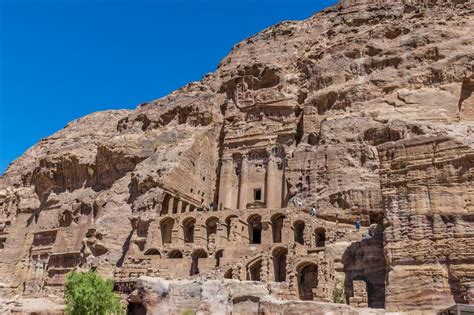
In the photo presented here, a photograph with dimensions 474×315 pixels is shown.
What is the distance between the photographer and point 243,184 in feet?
174

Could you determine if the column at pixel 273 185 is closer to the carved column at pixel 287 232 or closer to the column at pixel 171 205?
the column at pixel 171 205

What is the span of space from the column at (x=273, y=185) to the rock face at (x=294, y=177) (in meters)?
0.14

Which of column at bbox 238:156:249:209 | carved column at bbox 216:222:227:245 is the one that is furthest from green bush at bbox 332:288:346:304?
column at bbox 238:156:249:209

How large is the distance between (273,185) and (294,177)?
512cm

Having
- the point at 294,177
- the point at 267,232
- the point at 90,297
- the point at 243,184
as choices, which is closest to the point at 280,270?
the point at 267,232

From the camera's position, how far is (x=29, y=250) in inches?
2288

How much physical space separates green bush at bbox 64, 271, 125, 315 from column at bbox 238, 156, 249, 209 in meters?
25.0

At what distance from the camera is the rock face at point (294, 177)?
957 inches

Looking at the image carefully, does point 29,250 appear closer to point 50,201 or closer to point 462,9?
point 50,201

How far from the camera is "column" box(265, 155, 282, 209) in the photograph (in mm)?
49631

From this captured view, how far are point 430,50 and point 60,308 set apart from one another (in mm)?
37441

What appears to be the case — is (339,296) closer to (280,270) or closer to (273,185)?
(280,270)

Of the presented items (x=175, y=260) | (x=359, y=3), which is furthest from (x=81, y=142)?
(x=359, y=3)

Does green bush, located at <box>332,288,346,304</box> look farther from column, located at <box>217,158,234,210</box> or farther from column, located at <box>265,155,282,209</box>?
column, located at <box>217,158,234,210</box>
